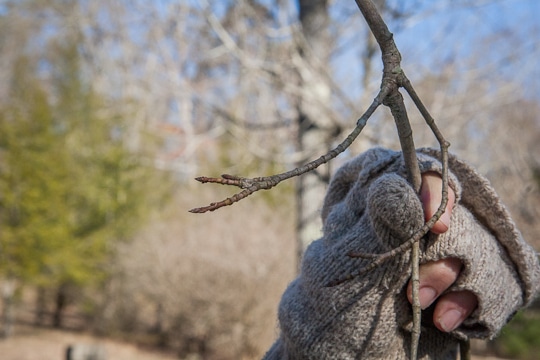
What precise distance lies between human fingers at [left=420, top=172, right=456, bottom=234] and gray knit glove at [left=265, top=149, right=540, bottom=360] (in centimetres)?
1

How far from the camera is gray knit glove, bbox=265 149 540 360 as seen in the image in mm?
1078

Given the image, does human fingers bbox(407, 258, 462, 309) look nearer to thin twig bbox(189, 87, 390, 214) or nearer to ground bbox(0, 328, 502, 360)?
thin twig bbox(189, 87, 390, 214)

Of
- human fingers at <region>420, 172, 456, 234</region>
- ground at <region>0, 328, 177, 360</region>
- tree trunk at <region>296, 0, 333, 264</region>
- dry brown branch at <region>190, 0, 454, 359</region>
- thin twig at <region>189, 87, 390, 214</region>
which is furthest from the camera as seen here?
ground at <region>0, 328, 177, 360</region>

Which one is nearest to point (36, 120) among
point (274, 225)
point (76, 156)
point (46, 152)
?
point (46, 152)

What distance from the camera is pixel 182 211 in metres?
11.8

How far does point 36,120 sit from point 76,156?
1977mm

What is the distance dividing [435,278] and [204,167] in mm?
11253

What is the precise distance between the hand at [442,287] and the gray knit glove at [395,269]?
2cm

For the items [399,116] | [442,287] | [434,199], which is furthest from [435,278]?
[399,116]

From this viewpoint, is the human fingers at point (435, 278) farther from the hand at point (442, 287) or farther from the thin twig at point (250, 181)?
the thin twig at point (250, 181)

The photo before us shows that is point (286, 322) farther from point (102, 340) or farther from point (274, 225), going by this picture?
point (102, 340)

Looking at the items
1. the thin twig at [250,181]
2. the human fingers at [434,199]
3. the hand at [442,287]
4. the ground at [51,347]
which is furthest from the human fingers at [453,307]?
the ground at [51,347]

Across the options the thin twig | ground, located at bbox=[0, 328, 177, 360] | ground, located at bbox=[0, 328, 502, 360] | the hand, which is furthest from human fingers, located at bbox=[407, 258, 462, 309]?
ground, located at bbox=[0, 328, 502, 360]

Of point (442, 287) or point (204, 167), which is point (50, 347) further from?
point (442, 287)
